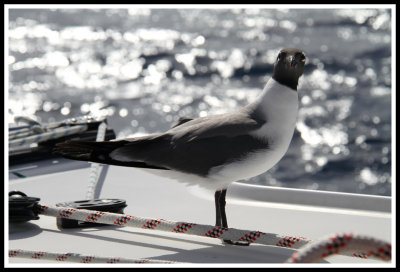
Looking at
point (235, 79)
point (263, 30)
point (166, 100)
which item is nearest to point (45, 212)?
point (166, 100)

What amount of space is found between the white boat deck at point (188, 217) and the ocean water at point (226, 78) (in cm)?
194

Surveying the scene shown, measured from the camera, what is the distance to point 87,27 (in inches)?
699

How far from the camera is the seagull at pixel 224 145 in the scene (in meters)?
1.98

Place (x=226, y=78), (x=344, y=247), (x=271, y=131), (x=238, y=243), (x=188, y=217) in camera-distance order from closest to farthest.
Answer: (x=344, y=247) → (x=271, y=131) → (x=238, y=243) → (x=188, y=217) → (x=226, y=78)

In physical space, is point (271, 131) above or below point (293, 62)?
below

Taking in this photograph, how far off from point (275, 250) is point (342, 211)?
1.99ft

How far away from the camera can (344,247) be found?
3.50ft

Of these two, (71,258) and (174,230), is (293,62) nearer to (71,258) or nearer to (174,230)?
(174,230)

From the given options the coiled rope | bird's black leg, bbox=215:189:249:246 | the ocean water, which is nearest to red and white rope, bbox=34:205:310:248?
the coiled rope

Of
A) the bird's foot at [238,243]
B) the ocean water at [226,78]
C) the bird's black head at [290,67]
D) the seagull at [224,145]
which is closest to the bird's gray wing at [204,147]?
the seagull at [224,145]

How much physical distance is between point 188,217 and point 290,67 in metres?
0.81

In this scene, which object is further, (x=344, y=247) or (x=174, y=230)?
(x=174, y=230)

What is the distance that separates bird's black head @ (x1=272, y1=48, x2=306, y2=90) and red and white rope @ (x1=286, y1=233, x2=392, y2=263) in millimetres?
990

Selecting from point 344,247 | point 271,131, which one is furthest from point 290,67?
point 344,247
